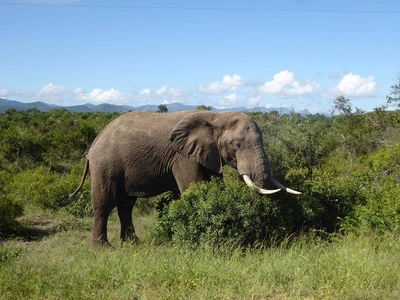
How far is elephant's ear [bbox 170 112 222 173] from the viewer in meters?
8.30

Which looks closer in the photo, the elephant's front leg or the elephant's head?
the elephant's head

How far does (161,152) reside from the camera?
28.1 feet

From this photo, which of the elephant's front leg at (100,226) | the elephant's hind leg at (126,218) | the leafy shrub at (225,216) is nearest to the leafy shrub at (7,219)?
the elephant's front leg at (100,226)

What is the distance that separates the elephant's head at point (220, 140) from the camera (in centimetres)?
793

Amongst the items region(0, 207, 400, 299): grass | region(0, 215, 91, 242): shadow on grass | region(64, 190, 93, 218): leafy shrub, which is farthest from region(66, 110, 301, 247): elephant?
region(64, 190, 93, 218): leafy shrub

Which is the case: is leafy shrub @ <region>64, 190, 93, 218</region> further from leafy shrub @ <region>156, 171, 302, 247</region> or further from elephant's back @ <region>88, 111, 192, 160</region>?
leafy shrub @ <region>156, 171, 302, 247</region>

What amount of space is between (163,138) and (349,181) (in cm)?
330

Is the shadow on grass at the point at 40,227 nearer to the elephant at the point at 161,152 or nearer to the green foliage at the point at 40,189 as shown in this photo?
the green foliage at the point at 40,189

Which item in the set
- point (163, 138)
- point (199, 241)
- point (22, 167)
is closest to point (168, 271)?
point (199, 241)

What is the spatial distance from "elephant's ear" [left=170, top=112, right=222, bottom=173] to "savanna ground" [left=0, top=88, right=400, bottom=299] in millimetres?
513

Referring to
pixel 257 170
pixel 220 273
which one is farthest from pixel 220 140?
pixel 220 273

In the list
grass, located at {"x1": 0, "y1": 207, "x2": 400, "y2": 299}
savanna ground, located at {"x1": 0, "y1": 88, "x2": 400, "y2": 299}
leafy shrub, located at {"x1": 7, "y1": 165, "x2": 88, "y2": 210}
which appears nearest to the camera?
grass, located at {"x1": 0, "y1": 207, "x2": 400, "y2": 299}

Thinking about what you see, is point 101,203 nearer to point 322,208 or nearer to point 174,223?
point 174,223

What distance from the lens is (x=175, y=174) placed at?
850cm
